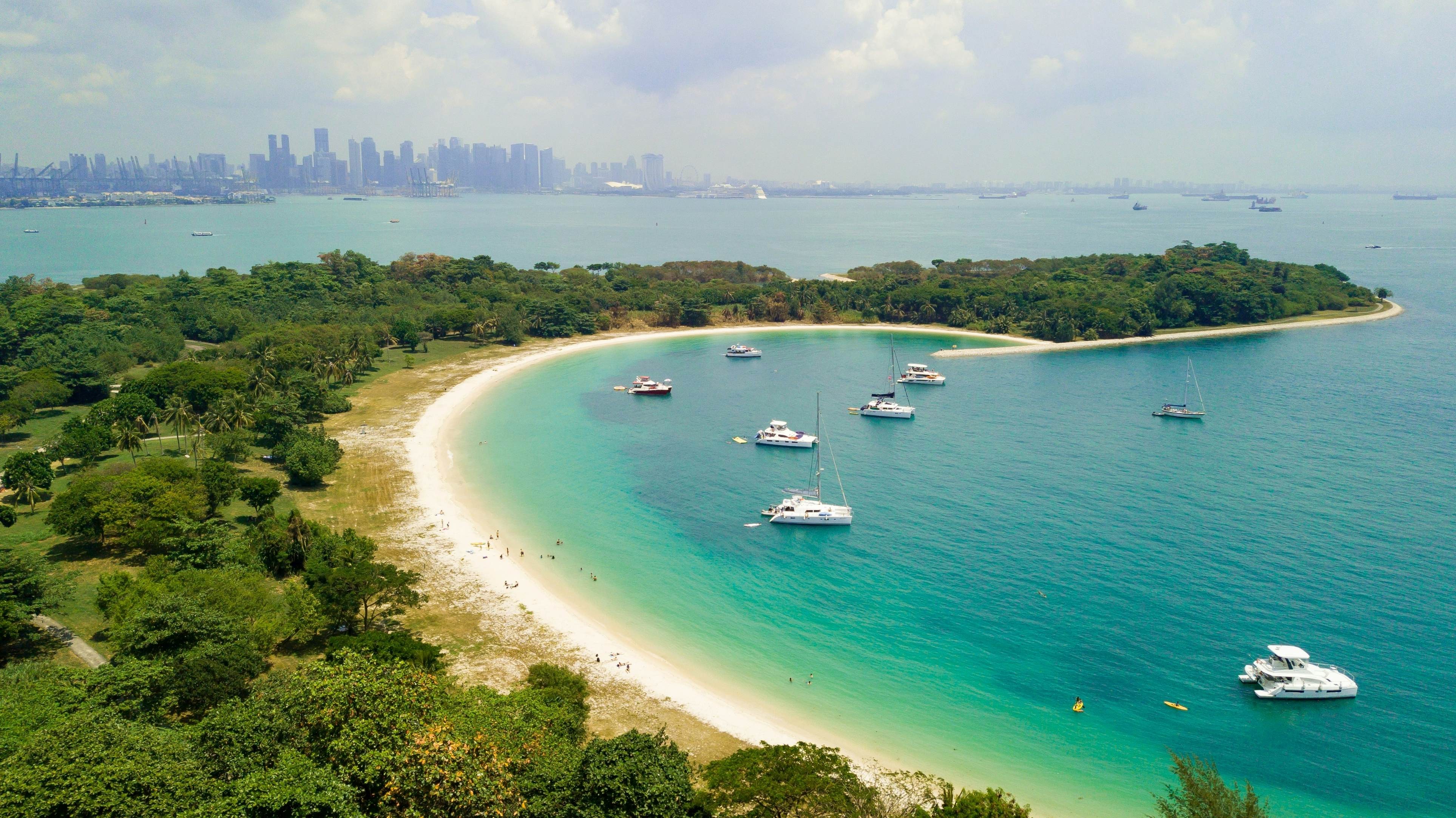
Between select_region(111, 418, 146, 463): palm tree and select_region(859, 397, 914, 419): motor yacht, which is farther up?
Result: select_region(859, 397, 914, 419): motor yacht

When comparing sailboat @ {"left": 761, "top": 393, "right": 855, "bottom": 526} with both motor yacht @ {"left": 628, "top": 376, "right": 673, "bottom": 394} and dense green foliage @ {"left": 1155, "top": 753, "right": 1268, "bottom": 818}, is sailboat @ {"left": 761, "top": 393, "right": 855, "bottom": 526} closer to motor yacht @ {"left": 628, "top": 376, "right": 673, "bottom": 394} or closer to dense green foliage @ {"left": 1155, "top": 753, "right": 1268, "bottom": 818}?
dense green foliage @ {"left": 1155, "top": 753, "right": 1268, "bottom": 818}

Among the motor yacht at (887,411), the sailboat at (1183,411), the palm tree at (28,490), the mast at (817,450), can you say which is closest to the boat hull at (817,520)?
the mast at (817,450)

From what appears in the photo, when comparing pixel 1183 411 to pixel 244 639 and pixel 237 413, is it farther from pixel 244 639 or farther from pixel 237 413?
pixel 237 413

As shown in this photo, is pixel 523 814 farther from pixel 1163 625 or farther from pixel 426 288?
pixel 426 288

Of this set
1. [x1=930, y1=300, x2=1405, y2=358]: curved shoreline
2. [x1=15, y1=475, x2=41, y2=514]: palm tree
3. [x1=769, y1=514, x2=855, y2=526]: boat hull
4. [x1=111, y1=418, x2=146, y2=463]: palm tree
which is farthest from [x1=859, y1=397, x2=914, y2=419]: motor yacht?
[x1=15, y1=475, x2=41, y2=514]: palm tree

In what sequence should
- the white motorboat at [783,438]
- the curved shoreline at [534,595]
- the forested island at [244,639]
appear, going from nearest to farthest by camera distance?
the forested island at [244,639] < the curved shoreline at [534,595] < the white motorboat at [783,438]

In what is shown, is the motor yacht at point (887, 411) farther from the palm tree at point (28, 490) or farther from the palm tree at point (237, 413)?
the palm tree at point (28, 490)
